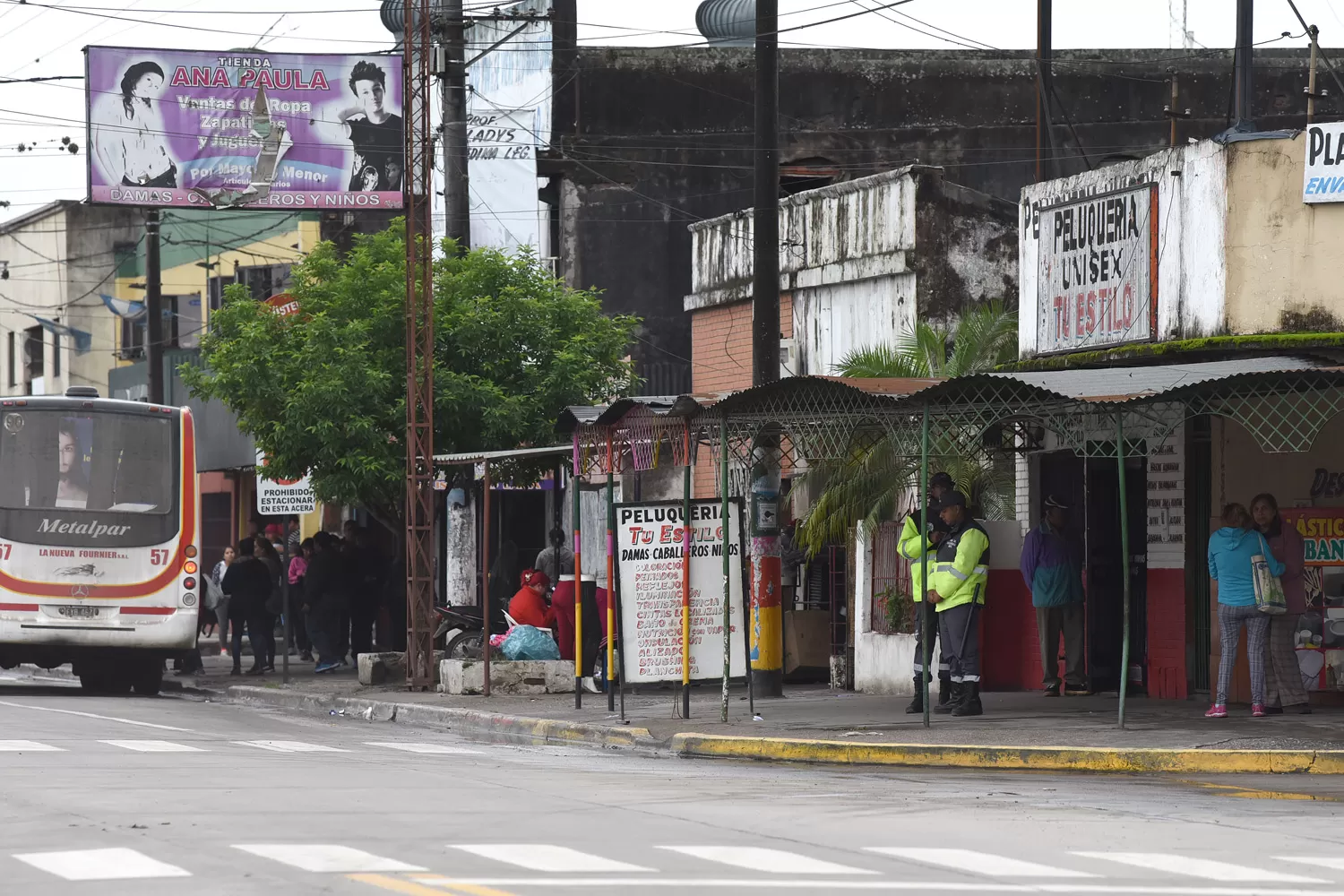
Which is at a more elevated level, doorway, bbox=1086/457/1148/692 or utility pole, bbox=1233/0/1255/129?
utility pole, bbox=1233/0/1255/129

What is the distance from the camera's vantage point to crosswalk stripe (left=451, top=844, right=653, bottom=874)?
8.61 meters

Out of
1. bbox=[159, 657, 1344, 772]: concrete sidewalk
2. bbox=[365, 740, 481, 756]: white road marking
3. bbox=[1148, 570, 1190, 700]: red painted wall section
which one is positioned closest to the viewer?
bbox=[159, 657, 1344, 772]: concrete sidewalk

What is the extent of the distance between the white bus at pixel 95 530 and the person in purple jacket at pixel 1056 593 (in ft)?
31.1

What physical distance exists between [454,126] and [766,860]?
57.4ft

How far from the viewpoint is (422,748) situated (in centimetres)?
1573

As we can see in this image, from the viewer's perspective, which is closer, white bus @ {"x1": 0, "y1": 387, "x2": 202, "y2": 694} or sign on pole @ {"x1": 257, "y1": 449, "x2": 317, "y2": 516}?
white bus @ {"x1": 0, "y1": 387, "x2": 202, "y2": 694}

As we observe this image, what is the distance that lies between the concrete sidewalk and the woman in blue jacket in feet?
0.95

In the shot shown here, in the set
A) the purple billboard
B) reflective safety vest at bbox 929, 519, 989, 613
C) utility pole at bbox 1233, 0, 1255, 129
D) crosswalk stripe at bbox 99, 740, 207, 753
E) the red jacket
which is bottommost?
crosswalk stripe at bbox 99, 740, 207, 753

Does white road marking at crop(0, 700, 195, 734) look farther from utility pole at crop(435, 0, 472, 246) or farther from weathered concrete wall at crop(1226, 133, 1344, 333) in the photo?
weathered concrete wall at crop(1226, 133, 1344, 333)

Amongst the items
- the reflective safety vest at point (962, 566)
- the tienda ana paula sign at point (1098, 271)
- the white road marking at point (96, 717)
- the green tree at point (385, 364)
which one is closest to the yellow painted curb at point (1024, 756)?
the reflective safety vest at point (962, 566)

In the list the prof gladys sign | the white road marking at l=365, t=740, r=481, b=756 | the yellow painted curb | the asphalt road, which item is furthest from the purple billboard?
the prof gladys sign

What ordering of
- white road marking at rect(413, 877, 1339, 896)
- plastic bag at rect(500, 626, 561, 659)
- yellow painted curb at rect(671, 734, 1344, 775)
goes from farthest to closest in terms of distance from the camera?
1. plastic bag at rect(500, 626, 561, 659)
2. yellow painted curb at rect(671, 734, 1344, 775)
3. white road marking at rect(413, 877, 1339, 896)

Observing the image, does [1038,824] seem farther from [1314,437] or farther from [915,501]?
[915,501]

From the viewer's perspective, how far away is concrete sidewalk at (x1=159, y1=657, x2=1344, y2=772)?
1406 centimetres
